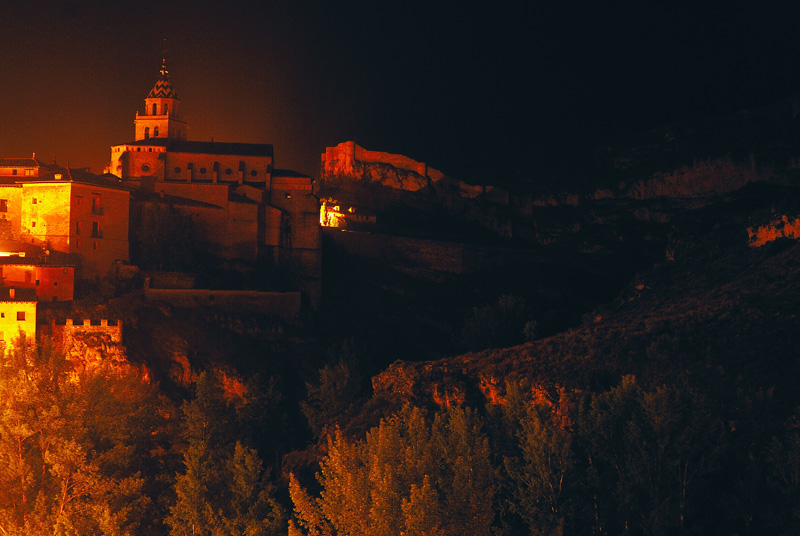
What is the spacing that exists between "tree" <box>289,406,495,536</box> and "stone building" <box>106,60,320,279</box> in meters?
30.4

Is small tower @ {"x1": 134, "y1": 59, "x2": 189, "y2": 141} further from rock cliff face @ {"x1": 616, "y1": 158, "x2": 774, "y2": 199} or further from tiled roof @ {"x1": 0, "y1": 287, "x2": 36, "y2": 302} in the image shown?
rock cliff face @ {"x1": 616, "y1": 158, "x2": 774, "y2": 199}

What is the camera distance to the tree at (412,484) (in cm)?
2442

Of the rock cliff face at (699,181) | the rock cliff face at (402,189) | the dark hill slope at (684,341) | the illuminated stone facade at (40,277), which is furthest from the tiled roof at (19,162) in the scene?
the rock cliff face at (699,181)

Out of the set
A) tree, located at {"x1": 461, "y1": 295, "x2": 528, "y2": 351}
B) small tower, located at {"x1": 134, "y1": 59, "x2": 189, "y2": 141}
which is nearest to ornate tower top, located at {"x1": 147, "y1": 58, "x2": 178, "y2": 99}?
small tower, located at {"x1": 134, "y1": 59, "x2": 189, "y2": 141}

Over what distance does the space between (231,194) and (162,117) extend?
13.7m

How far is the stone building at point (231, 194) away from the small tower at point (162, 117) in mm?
1103

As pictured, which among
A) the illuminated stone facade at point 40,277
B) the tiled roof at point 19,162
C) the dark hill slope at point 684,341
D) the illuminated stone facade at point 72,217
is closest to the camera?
the dark hill slope at point 684,341

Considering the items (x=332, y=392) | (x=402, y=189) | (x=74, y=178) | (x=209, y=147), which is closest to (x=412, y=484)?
(x=332, y=392)

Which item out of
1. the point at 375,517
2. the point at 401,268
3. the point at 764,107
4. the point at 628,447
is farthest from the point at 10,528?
the point at 764,107

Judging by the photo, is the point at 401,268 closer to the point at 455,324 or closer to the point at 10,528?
the point at 455,324

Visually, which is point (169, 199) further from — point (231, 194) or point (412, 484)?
point (412, 484)

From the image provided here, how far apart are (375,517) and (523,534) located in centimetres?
392

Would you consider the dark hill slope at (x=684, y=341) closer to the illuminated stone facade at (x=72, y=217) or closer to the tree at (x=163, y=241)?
the tree at (x=163, y=241)

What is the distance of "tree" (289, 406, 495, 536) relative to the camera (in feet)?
80.1
